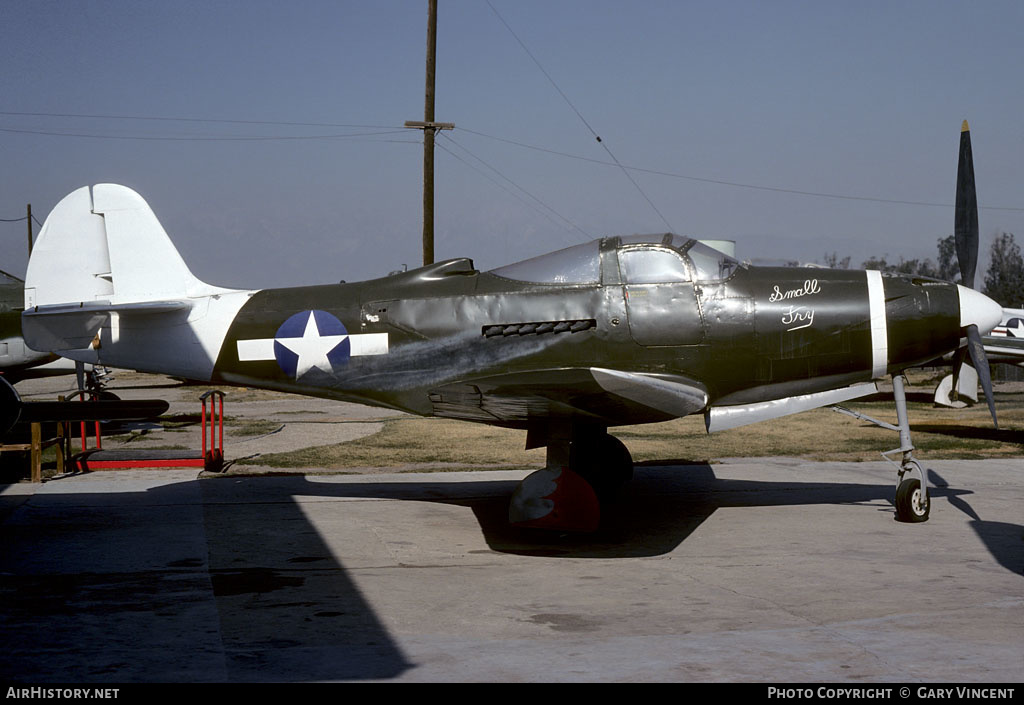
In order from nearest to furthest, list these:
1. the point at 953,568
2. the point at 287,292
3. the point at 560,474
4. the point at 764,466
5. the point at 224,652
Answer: the point at 224,652, the point at 953,568, the point at 560,474, the point at 287,292, the point at 764,466

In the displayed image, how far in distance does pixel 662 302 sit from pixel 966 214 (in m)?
3.74

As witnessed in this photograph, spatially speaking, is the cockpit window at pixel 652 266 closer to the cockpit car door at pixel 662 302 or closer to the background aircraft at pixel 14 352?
the cockpit car door at pixel 662 302

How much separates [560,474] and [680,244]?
105 inches

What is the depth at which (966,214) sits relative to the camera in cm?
1032

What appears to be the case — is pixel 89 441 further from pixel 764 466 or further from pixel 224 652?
pixel 224 652

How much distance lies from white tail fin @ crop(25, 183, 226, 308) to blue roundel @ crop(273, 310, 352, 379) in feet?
4.42

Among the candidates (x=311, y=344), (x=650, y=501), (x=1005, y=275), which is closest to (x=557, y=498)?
(x=650, y=501)

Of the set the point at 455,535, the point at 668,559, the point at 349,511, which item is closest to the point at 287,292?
the point at 349,511

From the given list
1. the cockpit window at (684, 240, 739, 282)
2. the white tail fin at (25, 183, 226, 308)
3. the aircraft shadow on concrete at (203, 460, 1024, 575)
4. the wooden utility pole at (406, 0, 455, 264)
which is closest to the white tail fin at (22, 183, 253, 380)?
the white tail fin at (25, 183, 226, 308)

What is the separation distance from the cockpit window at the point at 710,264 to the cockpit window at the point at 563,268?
0.97 m

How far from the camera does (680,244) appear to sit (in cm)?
962

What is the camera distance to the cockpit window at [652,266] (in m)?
9.46

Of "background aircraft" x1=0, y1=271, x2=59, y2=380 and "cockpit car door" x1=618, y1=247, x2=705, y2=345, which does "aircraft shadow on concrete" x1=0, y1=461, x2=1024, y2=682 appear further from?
"background aircraft" x1=0, y1=271, x2=59, y2=380

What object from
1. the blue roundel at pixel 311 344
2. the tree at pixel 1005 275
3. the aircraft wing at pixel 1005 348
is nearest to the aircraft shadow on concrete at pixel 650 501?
the blue roundel at pixel 311 344
